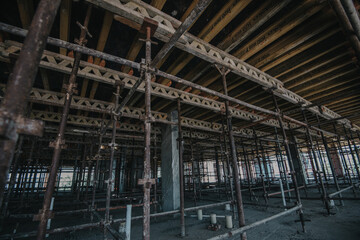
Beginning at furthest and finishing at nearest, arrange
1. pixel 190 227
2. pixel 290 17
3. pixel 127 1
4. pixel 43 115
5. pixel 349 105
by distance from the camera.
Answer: pixel 349 105
pixel 43 115
pixel 190 227
pixel 290 17
pixel 127 1

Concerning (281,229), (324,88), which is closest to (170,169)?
(281,229)

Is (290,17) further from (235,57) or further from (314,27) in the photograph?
(235,57)

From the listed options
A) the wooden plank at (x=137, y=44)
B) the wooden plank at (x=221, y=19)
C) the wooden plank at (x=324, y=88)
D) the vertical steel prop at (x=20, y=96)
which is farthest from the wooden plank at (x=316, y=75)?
the vertical steel prop at (x=20, y=96)

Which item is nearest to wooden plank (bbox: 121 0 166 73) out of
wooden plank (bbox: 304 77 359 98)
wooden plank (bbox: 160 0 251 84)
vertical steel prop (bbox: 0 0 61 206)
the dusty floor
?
wooden plank (bbox: 160 0 251 84)

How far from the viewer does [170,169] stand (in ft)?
29.1

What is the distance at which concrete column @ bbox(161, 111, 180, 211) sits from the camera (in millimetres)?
8312

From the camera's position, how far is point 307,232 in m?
4.94

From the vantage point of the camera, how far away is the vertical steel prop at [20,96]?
990 mm

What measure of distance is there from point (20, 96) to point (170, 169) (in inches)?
330

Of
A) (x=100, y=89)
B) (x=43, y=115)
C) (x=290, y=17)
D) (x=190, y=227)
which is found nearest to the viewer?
(x=290, y=17)

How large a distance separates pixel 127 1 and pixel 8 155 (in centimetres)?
387

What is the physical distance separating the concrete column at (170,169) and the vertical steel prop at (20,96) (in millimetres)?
8008

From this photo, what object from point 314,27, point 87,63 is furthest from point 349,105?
point 87,63

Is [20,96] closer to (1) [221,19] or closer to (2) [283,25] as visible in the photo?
(1) [221,19]
